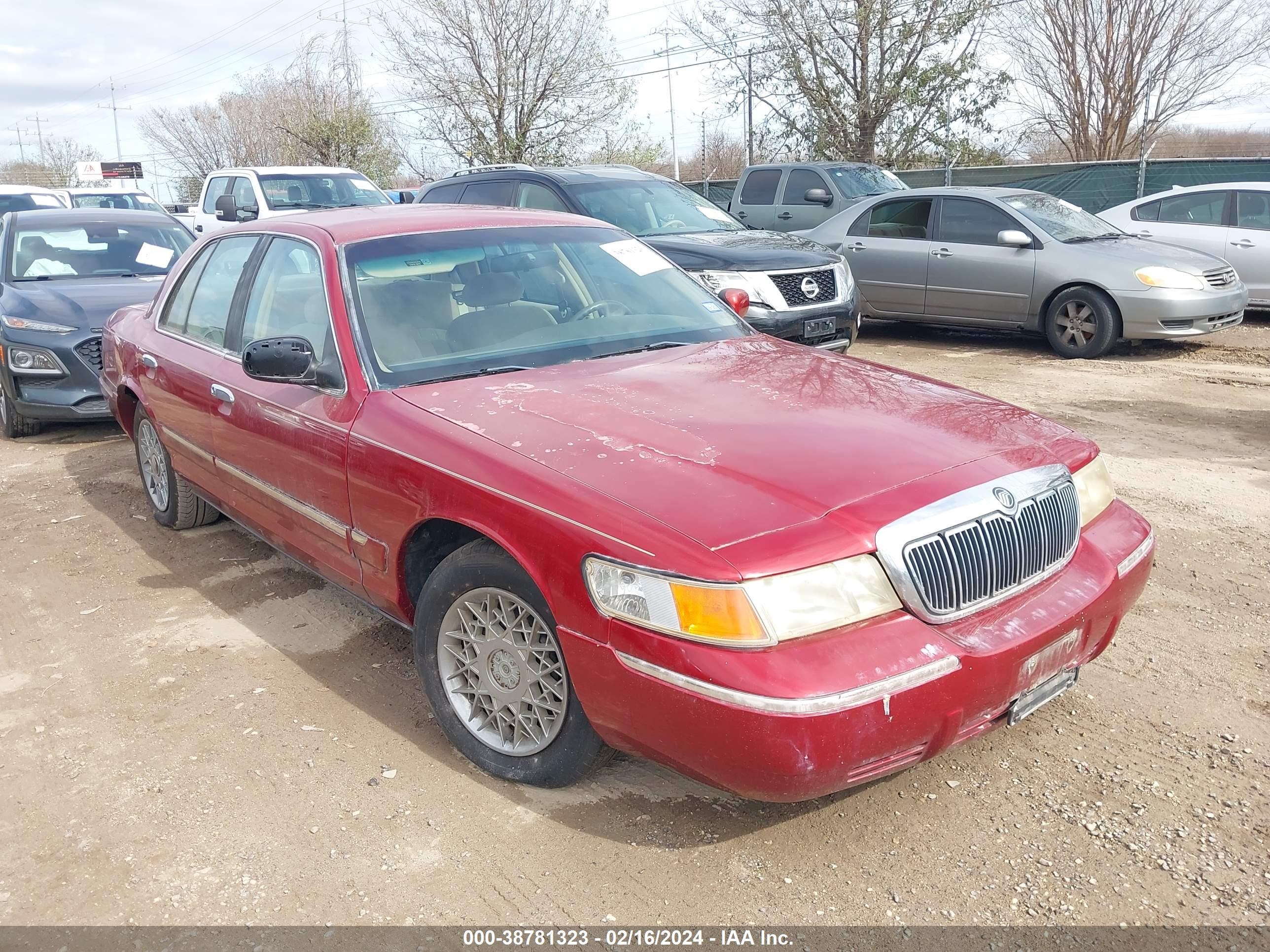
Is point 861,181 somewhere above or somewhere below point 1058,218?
above

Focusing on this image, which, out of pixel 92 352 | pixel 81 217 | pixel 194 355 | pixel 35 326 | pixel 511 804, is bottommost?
pixel 511 804

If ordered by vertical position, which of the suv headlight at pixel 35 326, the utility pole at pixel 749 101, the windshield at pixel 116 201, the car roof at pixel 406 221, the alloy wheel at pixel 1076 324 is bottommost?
the alloy wheel at pixel 1076 324

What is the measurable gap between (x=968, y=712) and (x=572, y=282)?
233cm

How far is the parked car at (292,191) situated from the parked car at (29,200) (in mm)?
4232

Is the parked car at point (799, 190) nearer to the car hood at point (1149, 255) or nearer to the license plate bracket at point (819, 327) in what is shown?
the car hood at point (1149, 255)

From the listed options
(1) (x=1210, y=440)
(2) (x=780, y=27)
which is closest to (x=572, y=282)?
(1) (x=1210, y=440)

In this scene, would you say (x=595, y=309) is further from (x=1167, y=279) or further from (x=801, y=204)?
(x=801, y=204)

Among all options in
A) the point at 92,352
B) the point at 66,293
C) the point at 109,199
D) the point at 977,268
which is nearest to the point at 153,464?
the point at 92,352

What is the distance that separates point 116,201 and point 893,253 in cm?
1342

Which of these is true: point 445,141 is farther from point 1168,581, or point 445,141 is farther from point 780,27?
point 1168,581

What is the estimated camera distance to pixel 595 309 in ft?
13.5

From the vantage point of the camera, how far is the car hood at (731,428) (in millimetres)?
2664

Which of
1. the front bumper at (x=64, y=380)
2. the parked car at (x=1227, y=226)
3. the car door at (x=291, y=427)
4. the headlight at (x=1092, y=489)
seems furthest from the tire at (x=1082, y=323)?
the front bumper at (x=64, y=380)

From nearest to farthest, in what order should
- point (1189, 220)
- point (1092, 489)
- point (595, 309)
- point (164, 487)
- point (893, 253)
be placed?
point (1092, 489) < point (595, 309) < point (164, 487) < point (893, 253) < point (1189, 220)
